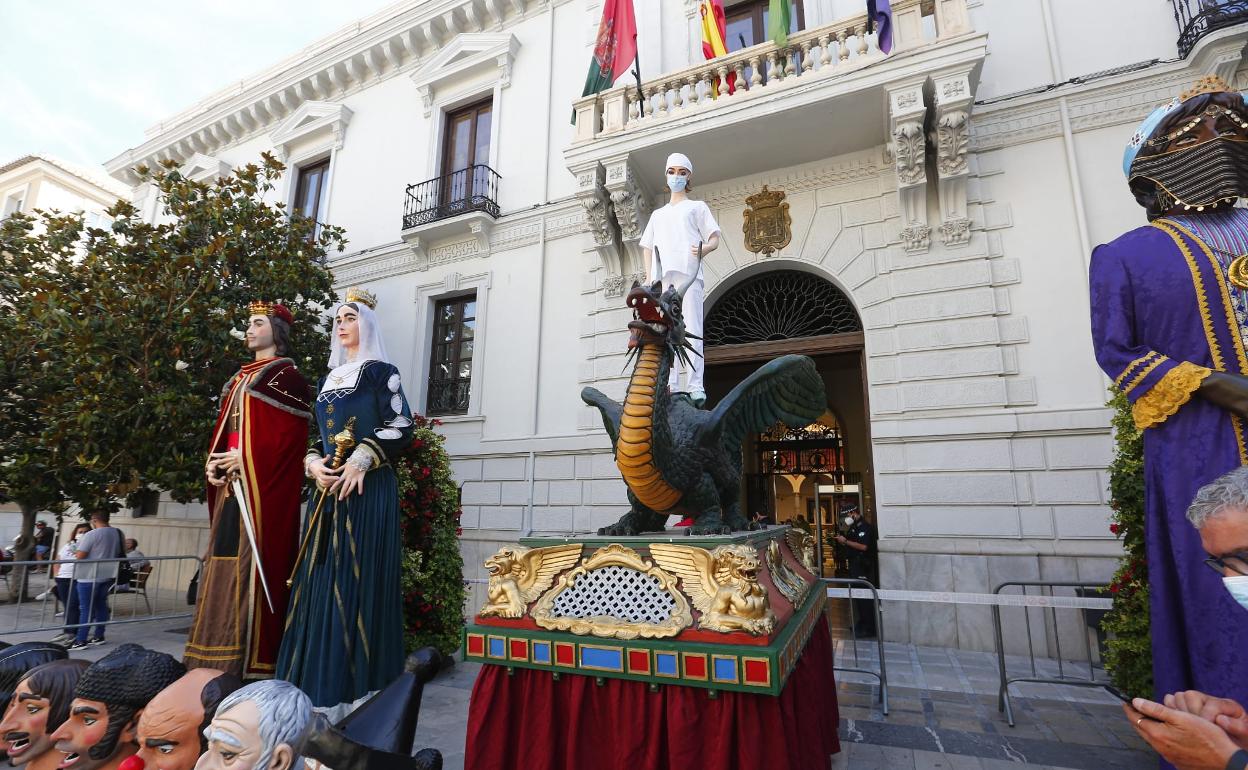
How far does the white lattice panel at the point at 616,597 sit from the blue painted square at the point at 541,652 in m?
0.11

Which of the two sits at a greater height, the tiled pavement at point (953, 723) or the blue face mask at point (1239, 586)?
the blue face mask at point (1239, 586)

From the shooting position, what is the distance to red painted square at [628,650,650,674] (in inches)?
76.0

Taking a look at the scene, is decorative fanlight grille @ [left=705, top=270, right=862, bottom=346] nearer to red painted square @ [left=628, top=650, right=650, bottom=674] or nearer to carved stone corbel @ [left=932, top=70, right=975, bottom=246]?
carved stone corbel @ [left=932, top=70, right=975, bottom=246]

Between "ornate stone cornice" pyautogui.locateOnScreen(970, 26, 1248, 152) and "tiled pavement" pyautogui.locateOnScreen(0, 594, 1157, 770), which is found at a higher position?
"ornate stone cornice" pyautogui.locateOnScreen(970, 26, 1248, 152)

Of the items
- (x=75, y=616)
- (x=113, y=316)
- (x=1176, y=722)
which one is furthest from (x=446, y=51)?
(x=1176, y=722)

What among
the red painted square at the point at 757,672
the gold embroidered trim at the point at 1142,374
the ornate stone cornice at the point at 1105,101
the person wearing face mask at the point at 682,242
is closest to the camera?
the red painted square at the point at 757,672

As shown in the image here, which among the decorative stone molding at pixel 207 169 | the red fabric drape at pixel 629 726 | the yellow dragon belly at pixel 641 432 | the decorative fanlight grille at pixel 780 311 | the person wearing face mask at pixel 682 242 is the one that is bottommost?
the red fabric drape at pixel 629 726

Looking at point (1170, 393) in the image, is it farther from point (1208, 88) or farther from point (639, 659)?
point (639, 659)

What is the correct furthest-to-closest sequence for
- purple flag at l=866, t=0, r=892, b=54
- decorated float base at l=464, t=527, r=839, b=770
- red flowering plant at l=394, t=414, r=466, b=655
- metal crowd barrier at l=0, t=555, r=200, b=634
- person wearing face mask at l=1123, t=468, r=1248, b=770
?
metal crowd barrier at l=0, t=555, r=200, b=634 → purple flag at l=866, t=0, r=892, b=54 → red flowering plant at l=394, t=414, r=466, b=655 → decorated float base at l=464, t=527, r=839, b=770 → person wearing face mask at l=1123, t=468, r=1248, b=770

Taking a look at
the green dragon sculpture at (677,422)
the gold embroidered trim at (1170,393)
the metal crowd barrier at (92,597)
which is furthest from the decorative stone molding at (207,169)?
the gold embroidered trim at (1170,393)

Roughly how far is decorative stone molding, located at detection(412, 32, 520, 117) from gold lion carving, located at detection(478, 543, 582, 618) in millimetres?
10606

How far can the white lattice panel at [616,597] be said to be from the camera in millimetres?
2055

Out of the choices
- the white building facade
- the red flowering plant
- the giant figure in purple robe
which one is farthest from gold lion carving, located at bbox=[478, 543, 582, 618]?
the white building facade

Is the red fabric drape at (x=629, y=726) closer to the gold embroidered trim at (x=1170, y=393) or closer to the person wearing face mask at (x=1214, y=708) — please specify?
the person wearing face mask at (x=1214, y=708)
